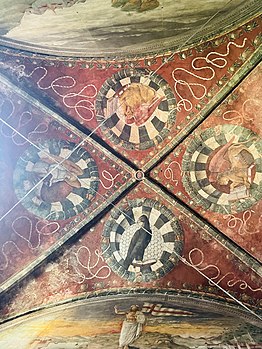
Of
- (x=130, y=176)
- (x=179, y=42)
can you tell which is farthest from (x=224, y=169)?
(x=179, y=42)

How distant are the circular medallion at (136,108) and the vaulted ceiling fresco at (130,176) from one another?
0.05 feet

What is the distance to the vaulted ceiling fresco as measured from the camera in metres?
8.16

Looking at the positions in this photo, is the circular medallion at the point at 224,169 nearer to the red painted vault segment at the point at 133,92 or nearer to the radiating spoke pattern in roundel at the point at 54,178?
the red painted vault segment at the point at 133,92

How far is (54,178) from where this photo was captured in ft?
28.3

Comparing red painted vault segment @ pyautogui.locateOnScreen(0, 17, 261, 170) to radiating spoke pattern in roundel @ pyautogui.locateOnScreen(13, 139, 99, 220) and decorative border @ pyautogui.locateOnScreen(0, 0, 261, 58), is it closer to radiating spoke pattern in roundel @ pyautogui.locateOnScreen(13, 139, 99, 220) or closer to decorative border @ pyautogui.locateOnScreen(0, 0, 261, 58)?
decorative border @ pyautogui.locateOnScreen(0, 0, 261, 58)

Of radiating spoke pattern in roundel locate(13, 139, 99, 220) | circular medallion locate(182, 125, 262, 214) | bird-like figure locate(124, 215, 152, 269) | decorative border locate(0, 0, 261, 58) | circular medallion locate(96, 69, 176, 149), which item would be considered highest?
decorative border locate(0, 0, 261, 58)

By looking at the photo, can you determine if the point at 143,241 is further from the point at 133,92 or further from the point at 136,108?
the point at 133,92

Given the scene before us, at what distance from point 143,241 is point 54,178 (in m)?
1.67

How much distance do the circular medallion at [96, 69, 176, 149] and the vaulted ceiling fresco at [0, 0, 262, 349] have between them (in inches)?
0.6

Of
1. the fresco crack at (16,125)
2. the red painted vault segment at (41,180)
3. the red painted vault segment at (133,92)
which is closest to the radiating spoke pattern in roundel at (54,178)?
the red painted vault segment at (41,180)

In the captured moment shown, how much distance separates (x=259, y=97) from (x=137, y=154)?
2020mm

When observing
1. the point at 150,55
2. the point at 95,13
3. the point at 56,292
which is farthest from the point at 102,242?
the point at 95,13

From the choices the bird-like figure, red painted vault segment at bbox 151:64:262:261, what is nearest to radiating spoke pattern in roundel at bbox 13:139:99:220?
the bird-like figure

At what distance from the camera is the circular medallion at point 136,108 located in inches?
335
